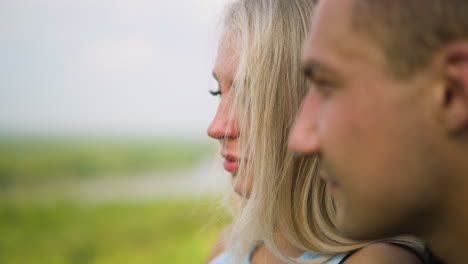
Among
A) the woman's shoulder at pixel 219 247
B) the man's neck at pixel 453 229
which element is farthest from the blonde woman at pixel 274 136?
the man's neck at pixel 453 229

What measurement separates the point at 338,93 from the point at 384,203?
176 mm

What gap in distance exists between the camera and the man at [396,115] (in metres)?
0.78

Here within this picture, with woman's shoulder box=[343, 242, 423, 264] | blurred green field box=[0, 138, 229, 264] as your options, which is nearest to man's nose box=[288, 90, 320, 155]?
woman's shoulder box=[343, 242, 423, 264]

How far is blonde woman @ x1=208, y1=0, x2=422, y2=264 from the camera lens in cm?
147

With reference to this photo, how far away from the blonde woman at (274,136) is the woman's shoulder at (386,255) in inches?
4.6

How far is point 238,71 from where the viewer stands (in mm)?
1509

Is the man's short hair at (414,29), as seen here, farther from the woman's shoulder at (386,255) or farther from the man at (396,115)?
the woman's shoulder at (386,255)

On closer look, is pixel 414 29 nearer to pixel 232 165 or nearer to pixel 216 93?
pixel 232 165

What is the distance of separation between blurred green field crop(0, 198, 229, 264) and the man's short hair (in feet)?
13.7

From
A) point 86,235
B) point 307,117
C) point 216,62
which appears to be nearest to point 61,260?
point 86,235

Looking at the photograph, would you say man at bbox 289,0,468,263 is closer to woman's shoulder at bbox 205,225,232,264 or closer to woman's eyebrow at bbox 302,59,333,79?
woman's eyebrow at bbox 302,59,333,79

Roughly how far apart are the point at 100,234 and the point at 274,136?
16.8ft

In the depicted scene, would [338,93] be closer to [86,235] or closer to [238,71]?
[238,71]

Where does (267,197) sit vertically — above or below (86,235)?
above
